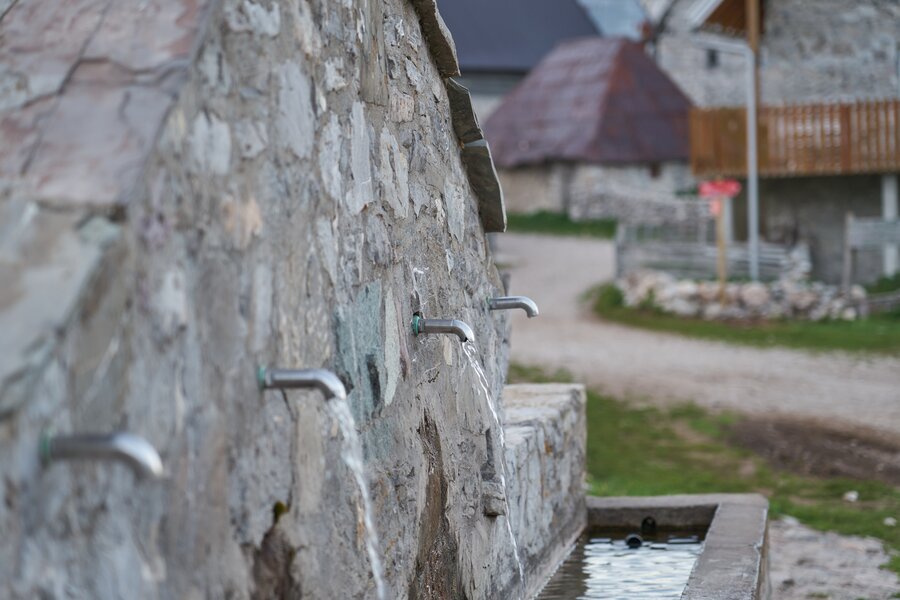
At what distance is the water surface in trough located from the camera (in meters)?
4.39

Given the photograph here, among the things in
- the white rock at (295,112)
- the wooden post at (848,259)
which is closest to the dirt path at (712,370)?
the wooden post at (848,259)

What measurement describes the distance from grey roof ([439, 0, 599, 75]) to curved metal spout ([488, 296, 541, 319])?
3028cm

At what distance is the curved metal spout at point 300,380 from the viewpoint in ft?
7.01

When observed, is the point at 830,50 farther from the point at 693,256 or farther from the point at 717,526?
the point at 717,526

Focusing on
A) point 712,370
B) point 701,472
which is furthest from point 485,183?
point 712,370

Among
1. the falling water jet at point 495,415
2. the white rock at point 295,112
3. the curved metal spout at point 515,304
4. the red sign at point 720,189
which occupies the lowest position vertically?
the falling water jet at point 495,415

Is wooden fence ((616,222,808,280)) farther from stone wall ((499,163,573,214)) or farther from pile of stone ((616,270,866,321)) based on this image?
stone wall ((499,163,573,214))

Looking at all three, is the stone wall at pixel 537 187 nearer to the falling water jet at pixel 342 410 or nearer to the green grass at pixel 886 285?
the green grass at pixel 886 285

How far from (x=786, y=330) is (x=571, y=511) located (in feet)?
28.8

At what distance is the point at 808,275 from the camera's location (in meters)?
16.2

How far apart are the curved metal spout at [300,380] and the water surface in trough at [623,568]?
2.42 meters

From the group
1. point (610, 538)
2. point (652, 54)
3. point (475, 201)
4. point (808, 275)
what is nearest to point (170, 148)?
point (475, 201)

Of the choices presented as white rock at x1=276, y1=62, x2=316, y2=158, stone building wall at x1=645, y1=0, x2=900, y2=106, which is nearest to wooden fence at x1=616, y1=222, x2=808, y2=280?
stone building wall at x1=645, y1=0, x2=900, y2=106

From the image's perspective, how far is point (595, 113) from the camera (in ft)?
86.6
